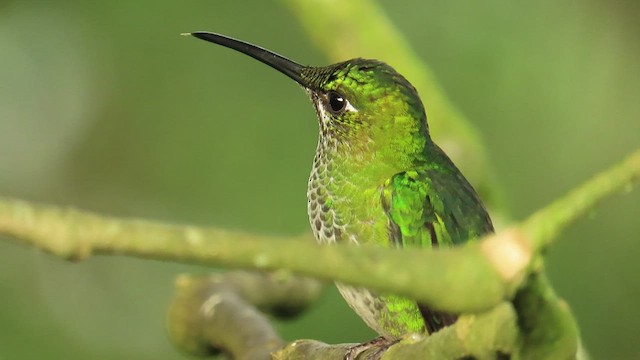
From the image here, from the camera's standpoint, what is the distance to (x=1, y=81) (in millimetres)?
5750

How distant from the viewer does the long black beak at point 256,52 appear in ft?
4.83

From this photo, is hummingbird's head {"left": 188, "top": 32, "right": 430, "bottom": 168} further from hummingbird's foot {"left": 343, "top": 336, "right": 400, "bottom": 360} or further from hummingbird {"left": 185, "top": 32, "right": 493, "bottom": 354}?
hummingbird's foot {"left": 343, "top": 336, "right": 400, "bottom": 360}

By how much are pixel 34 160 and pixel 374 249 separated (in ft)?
15.2

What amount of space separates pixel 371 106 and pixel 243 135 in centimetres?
245

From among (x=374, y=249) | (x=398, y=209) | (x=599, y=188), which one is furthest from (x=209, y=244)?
(x=398, y=209)

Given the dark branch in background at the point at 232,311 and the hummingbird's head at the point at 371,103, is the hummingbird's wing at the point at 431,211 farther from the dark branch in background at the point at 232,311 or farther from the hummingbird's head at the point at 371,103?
the dark branch in background at the point at 232,311

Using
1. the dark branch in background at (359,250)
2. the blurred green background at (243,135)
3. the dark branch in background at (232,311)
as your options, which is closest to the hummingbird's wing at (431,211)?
the dark branch in background at (232,311)

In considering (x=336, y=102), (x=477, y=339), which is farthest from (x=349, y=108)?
(x=477, y=339)

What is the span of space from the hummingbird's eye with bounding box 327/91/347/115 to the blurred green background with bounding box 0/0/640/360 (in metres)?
1.54

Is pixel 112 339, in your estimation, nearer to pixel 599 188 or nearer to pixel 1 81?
pixel 1 81

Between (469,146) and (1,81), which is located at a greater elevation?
(1,81)

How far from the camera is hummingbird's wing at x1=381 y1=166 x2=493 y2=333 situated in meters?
1.64

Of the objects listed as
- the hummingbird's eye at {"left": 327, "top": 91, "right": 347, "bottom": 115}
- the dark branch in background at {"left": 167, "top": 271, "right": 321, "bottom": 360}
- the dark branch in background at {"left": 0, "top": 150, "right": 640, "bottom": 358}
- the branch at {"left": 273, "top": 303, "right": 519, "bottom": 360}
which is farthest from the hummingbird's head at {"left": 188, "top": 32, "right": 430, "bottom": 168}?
the dark branch in background at {"left": 0, "top": 150, "right": 640, "bottom": 358}

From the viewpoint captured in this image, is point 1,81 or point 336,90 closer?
point 336,90
